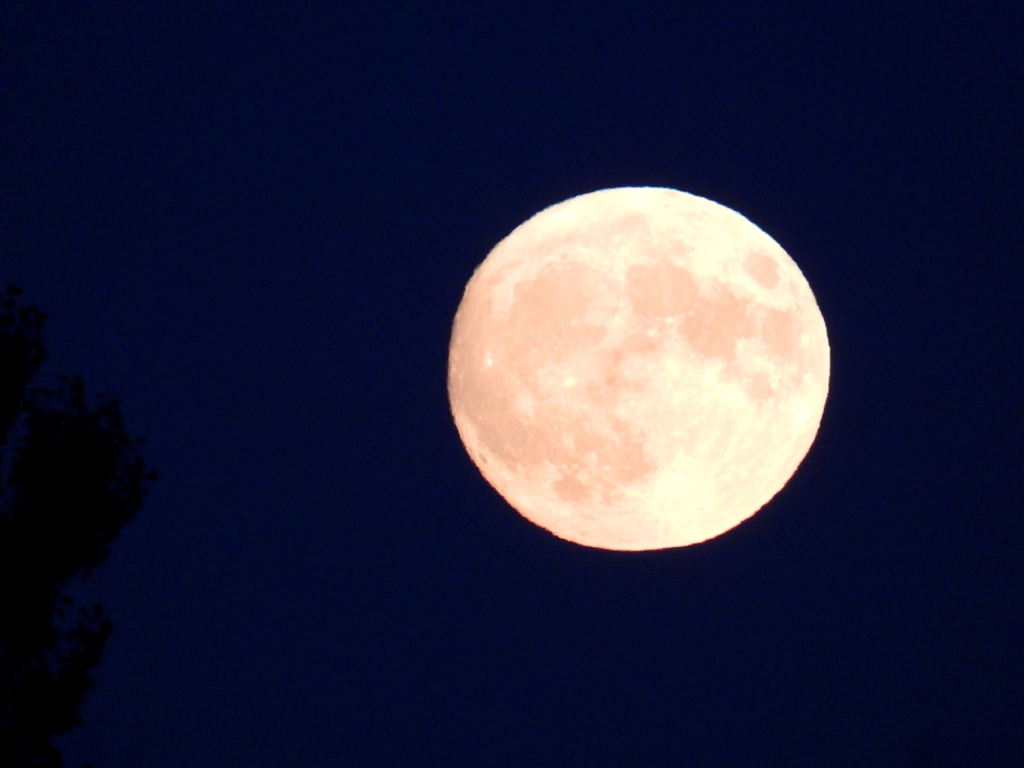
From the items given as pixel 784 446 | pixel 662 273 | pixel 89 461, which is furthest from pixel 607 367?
pixel 89 461

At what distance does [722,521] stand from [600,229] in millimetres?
2168

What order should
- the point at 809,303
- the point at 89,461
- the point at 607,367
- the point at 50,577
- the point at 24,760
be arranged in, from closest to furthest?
1. the point at 607,367
2. the point at 809,303
3. the point at 24,760
4. the point at 50,577
5. the point at 89,461

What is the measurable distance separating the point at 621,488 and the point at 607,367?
81cm

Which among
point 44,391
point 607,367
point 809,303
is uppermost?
point 809,303

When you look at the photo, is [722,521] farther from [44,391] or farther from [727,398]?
[44,391]

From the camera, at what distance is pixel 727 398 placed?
502 centimetres

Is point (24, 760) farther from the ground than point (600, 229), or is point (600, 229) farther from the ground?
point (600, 229)

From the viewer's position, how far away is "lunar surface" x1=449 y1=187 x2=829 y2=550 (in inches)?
194

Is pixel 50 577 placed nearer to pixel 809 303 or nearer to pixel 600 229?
pixel 600 229

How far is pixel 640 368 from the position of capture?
4875 mm

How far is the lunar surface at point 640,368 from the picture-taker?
16.2 feet

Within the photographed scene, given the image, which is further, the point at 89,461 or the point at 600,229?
the point at 89,461

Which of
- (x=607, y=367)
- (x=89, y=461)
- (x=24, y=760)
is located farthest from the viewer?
(x=89, y=461)

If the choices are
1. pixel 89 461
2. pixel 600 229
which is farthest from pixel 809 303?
pixel 89 461
